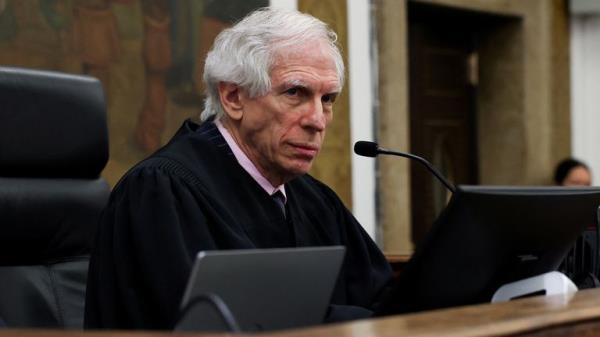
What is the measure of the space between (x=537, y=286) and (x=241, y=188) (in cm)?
74

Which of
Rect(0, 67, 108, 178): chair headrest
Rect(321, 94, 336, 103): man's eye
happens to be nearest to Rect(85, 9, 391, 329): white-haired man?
Rect(321, 94, 336, 103): man's eye

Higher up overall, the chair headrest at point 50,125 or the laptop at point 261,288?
the chair headrest at point 50,125

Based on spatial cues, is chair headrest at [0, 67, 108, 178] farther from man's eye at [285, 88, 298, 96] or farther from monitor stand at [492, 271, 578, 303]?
monitor stand at [492, 271, 578, 303]

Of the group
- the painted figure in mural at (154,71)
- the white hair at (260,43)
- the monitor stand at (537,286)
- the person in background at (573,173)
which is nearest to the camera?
the monitor stand at (537,286)

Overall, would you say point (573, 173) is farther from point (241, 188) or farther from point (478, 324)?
point (478, 324)

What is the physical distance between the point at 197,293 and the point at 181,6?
370 centimetres

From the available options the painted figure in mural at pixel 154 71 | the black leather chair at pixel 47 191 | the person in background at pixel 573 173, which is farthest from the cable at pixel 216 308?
the person in background at pixel 573 173

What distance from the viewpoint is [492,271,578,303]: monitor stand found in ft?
7.40

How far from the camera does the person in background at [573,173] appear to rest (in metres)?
7.24

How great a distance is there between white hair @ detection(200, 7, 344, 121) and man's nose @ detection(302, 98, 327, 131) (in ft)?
0.35

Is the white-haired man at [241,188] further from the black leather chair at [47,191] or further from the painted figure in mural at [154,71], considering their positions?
the painted figure in mural at [154,71]

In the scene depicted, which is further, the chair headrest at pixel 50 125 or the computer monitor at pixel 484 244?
the chair headrest at pixel 50 125

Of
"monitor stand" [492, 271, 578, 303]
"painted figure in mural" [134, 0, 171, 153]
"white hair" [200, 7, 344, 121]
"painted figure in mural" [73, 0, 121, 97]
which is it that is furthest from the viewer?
"painted figure in mural" [134, 0, 171, 153]

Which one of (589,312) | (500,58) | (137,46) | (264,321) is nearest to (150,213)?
(264,321)
